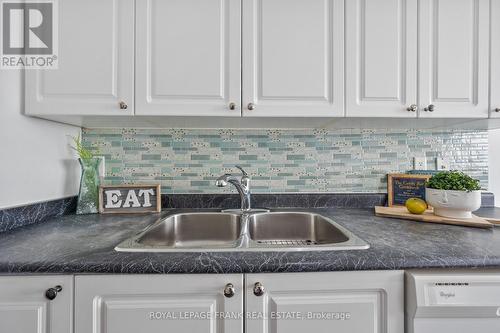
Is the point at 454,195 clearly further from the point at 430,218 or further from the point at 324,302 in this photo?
the point at 324,302

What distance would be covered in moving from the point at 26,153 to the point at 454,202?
1.93m

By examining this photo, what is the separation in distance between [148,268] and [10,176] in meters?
0.81

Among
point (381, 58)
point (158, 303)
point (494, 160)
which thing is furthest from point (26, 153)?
point (494, 160)

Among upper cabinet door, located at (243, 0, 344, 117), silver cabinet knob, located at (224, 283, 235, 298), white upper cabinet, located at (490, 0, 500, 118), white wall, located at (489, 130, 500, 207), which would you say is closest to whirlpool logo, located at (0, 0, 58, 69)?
upper cabinet door, located at (243, 0, 344, 117)

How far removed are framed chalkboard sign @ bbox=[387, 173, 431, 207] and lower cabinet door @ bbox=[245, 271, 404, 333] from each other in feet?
2.76

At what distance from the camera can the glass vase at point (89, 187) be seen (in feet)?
4.43

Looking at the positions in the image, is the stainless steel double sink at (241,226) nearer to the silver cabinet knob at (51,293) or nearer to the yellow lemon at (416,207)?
the yellow lemon at (416,207)

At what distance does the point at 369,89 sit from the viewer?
116 cm

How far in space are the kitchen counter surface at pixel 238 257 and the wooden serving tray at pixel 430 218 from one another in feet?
0.41

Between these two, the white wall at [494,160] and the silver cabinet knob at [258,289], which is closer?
the silver cabinet knob at [258,289]

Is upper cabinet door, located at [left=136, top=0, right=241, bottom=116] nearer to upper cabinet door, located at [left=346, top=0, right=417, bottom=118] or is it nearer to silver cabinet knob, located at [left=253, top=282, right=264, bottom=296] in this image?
upper cabinet door, located at [left=346, top=0, right=417, bottom=118]

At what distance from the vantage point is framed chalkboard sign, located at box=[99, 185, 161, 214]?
4.53 feet

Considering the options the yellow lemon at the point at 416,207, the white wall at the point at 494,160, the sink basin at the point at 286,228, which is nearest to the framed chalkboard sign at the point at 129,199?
the sink basin at the point at 286,228

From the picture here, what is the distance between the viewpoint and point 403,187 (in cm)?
148
